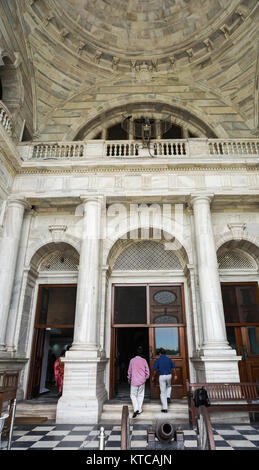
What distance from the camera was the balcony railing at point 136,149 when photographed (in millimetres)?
9680

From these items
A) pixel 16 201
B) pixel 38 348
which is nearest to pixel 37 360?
pixel 38 348

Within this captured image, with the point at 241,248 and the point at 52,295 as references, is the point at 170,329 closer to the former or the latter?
the point at 241,248

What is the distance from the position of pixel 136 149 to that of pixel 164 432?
9.12m

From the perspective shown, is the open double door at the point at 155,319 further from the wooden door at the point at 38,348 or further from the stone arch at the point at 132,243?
the wooden door at the point at 38,348

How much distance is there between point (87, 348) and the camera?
24.4ft

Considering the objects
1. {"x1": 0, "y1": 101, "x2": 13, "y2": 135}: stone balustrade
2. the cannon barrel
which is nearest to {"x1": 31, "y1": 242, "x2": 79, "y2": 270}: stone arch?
{"x1": 0, "y1": 101, "x2": 13, "y2": 135}: stone balustrade

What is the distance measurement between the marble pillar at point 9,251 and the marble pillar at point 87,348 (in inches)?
82.0

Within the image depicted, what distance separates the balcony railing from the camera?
9680 millimetres

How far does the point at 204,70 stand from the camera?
1236 centimetres

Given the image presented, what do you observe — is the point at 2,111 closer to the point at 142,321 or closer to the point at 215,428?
the point at 142,321

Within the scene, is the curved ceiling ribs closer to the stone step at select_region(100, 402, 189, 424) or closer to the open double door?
the open double door

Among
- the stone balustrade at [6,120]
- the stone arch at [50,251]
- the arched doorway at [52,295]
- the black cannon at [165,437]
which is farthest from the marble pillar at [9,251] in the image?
the black cannon at [165,437]

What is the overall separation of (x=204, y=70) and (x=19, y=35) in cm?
733

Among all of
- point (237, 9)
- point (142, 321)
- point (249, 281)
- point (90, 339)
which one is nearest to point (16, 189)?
point (90, 339)
